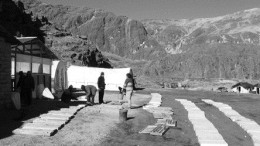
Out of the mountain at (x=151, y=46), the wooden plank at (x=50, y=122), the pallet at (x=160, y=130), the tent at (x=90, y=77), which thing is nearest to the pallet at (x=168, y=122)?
the pallet at (x=160, y=130)

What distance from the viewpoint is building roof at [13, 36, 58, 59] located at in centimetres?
1856

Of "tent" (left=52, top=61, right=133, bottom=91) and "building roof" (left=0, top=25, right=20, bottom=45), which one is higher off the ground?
"building roof" (left=0, top=25, right=20, bottom=45)

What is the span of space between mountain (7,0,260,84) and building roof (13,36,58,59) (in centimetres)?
2415

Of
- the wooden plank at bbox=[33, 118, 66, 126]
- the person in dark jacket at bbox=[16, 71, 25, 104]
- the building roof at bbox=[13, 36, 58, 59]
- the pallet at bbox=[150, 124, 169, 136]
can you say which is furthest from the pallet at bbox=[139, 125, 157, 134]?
the building roof at bbox=[13, 36, 58, 59]

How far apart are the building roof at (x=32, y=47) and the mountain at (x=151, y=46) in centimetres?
2415

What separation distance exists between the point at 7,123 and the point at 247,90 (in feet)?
138

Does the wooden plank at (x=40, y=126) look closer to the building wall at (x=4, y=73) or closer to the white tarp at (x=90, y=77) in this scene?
the building wall at (x=4, y=73)

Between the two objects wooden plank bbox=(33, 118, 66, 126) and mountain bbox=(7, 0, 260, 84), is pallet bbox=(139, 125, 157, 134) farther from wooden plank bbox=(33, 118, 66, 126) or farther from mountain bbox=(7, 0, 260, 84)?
mountain bbox=(7, 0, 260, 84)

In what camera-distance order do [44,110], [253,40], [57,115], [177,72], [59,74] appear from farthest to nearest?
[253,40] < [177,72] < [59,74] < [44,110] < [57,115]

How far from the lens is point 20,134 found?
9.91 metres

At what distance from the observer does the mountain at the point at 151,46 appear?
10069 cm

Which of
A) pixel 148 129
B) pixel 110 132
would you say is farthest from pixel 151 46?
pixel 110 132

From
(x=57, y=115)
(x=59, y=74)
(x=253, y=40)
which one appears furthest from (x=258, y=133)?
(x=253, y=40)

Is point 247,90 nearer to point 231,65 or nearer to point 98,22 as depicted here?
point 231,65
